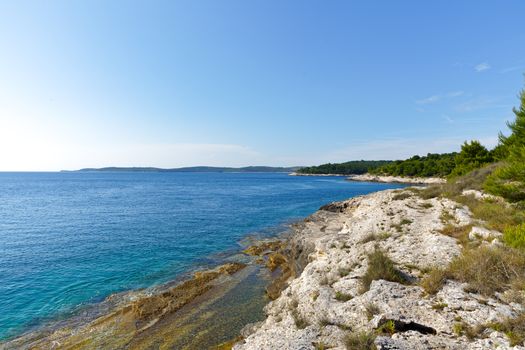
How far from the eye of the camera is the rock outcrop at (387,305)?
704 centimetres

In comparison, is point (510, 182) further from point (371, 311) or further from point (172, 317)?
point (172, 317)

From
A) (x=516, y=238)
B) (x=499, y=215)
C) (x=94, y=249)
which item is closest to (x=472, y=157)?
(x=499, y=215)

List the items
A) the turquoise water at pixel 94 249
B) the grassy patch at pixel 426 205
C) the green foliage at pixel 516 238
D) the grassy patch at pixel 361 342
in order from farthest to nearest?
the grassy patch at pixel 426 205, the turquoise water at pixel 94 249, the green foliage at pixel 516 238, the grassy patch at pixel 361 342

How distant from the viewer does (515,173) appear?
45.2ft

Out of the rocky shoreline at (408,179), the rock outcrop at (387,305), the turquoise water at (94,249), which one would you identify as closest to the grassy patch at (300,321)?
the rock outcrop at (387,305)

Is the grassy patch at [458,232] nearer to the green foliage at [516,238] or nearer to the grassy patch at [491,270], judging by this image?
the green foliage at [516,238]

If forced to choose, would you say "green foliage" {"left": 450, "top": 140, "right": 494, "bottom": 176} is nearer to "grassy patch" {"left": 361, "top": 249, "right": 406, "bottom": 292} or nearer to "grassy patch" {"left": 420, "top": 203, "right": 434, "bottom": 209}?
"grassy patch" {"left": 420, "top": 203, "right": 434, "bottom": 209}

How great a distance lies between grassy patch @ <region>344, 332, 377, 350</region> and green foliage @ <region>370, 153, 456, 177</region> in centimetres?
11461

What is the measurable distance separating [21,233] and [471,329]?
144ft

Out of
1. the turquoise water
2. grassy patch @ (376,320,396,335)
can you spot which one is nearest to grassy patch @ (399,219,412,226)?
grassy patch @ (376,320,396,335)

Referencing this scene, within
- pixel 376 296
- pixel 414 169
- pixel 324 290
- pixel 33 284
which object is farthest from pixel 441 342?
pixel 414 169

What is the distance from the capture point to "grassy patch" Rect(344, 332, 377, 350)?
6.57m

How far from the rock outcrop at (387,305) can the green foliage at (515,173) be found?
7.98 feet

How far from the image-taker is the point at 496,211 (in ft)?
50.2
